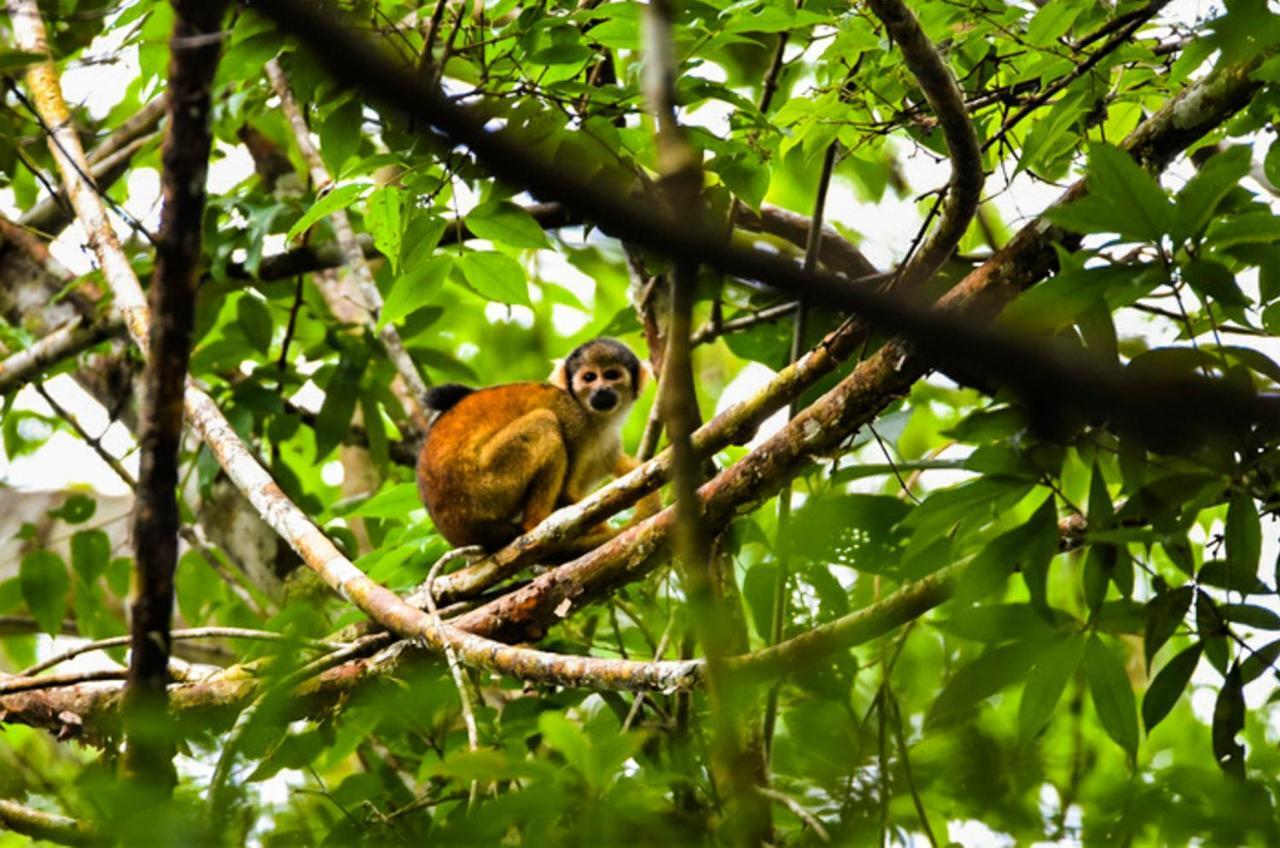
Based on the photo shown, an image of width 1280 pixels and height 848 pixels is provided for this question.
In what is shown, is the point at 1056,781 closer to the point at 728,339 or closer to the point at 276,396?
the point at 728,339

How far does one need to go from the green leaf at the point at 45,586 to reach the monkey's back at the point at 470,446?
1.36 m

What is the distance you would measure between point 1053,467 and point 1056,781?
762 mm

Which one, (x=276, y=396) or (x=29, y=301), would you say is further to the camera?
(x=29, y=301)

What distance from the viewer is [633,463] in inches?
238

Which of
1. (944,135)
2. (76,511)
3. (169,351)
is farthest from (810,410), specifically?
(76,511)

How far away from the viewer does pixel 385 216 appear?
10.7 feet

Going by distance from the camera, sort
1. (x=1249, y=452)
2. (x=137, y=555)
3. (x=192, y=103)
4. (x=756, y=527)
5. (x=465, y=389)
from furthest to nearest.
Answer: (x=465, y=389) → (x=756, y=527) → (x=1249, y=452) → (x=137, y=555) → (x=192, y=103)

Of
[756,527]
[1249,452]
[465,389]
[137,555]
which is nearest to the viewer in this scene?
[137,555]

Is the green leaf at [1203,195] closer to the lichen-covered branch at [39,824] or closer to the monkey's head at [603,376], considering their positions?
the lichen-covered branch at [39,824]

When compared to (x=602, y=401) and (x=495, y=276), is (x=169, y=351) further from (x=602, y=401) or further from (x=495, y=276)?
(x=602, y=401)

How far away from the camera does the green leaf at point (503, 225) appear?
10.8 ft

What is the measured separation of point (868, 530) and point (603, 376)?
3.77 meters

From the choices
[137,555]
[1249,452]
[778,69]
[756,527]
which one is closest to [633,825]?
[137,555]

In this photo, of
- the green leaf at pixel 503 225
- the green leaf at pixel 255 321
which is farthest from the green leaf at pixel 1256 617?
the green leaf at pixel 255 321
